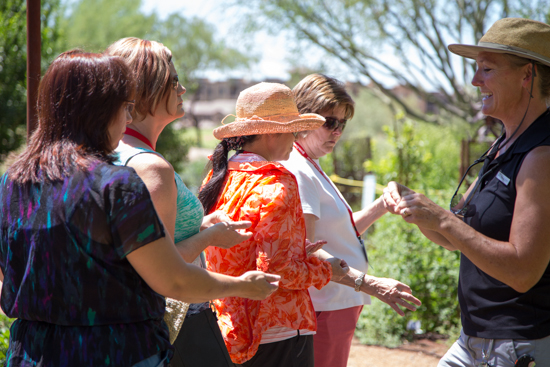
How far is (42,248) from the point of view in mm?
1367

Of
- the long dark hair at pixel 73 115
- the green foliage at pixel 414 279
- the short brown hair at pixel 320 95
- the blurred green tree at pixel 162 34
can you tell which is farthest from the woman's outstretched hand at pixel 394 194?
the blurred green tree at pixel 162 34

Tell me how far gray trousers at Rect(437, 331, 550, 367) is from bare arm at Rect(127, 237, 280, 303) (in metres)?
1.08

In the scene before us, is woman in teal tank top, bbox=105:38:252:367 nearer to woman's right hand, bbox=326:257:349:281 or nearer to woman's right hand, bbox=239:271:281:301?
woman's right hand, bbox=239:271:281:301

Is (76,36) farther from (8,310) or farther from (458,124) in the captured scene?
(8,310)

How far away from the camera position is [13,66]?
9141mm

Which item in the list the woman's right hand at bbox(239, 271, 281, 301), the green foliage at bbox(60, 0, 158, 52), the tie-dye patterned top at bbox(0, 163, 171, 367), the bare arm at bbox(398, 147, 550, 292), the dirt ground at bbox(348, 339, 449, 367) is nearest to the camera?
the tie-dye patterned top at bbox(0, 163, 171, 367)

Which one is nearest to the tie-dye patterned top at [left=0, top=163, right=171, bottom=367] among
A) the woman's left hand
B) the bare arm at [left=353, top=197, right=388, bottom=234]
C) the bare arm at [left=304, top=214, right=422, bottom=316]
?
the bare arm at [left=304, top=214, right=422, bottom=316]

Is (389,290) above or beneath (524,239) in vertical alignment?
beneath

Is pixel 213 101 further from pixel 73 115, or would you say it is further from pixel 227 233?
pixel 73 115

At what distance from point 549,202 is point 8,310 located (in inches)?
72.6

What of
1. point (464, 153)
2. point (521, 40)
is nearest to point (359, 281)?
point (521, 40)

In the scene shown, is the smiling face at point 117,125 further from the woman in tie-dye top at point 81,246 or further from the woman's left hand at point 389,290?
the woman's left hand at point 389,290

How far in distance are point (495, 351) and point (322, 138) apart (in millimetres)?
1400

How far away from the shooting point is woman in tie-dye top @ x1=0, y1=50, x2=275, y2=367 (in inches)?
53.1
